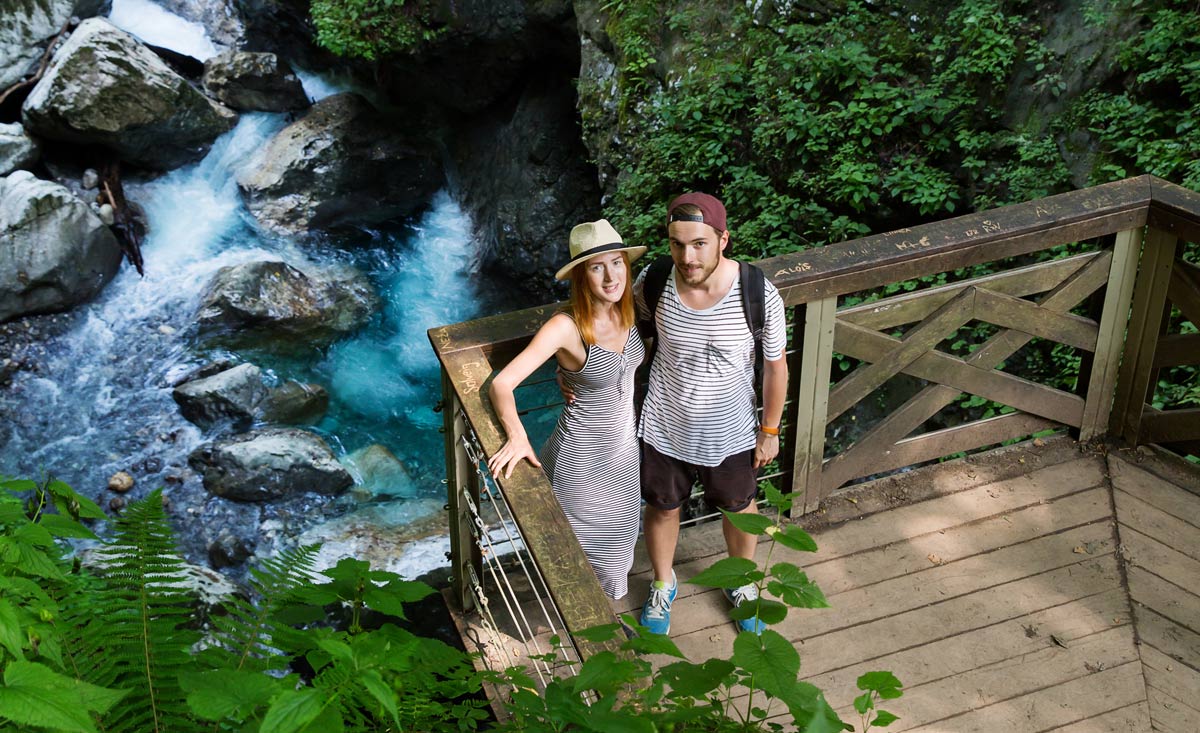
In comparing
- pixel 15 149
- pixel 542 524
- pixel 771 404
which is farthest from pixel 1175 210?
pixel 15 149

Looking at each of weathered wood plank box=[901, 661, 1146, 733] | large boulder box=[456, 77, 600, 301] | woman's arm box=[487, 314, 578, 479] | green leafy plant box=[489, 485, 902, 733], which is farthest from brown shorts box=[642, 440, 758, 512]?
large boulder box=[456, 77, 600, 301]

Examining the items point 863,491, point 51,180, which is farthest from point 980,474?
point 51,180

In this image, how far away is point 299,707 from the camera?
160 centimetres

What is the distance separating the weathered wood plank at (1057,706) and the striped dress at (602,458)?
1154 millimetres

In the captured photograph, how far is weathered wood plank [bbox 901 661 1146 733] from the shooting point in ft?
10.8

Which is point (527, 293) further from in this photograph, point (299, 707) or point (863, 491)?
point (299, 707)

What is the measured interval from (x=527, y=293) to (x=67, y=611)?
417 inches

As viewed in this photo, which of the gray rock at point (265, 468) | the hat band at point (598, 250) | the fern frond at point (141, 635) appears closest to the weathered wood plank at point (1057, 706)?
the hat band at point (598, 250)

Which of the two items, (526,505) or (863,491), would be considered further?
(863,491)

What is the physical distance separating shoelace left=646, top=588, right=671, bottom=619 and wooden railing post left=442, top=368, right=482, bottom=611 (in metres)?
0.68

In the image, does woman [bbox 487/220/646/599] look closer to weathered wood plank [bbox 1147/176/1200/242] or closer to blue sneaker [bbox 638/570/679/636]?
blue sneaker [bbox 638/570/679/636]

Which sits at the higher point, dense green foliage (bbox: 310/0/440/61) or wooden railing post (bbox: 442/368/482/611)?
dense green foliage (bbox: 310/0/440/61)

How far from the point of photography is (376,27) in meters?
12.7

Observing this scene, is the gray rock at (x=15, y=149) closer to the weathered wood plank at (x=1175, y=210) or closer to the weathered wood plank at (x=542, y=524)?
the weathered wood plank at (x=542, y=524)
